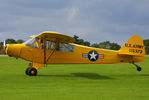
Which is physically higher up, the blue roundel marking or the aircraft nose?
the aircraft nose

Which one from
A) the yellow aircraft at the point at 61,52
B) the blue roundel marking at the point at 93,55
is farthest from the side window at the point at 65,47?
the blue roundel marking at the point at 93,55

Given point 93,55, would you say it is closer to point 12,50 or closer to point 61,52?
point 61,52

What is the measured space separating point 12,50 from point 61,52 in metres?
3.20

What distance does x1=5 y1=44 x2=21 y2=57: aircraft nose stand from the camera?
11008 millimetres

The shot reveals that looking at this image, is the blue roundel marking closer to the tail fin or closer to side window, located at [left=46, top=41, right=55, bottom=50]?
the tail fin

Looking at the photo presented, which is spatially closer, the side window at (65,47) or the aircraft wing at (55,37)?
the aircraft wing at (55,37)

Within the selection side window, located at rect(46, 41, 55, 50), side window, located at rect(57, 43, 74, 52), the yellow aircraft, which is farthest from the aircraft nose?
side window, located at rect(57, 43, 74, 52)

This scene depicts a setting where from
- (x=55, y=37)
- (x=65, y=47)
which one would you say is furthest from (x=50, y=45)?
(x=65, y=47)

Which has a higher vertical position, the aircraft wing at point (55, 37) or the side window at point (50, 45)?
the aircraft wing at point (55, 37)

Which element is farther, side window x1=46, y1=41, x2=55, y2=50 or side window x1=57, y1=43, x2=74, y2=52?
side window x1=57, y1=43, x2=74, y2=52

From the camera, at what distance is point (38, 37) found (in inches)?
457

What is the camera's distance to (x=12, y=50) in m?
11.1

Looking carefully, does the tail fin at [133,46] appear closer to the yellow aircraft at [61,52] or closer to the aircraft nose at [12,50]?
the yellow aircraft at [61,52]

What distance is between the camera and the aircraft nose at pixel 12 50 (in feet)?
36.1
